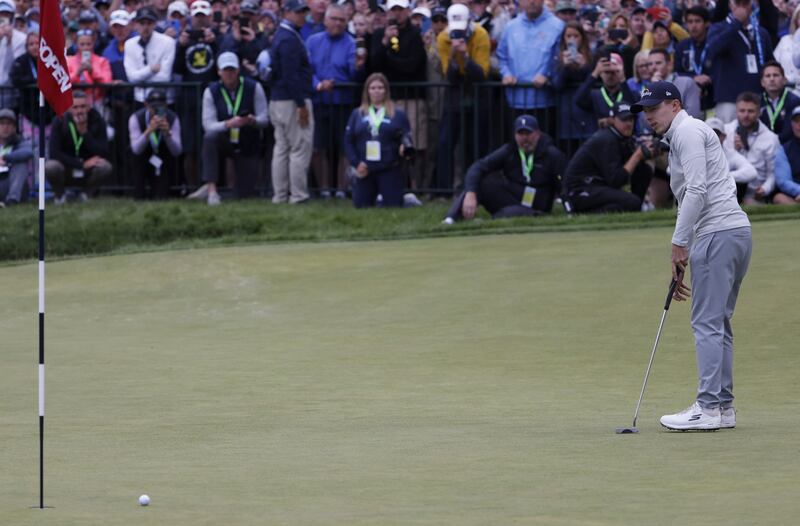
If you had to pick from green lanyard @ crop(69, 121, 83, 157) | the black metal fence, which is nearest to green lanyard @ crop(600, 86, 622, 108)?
the black metal fence

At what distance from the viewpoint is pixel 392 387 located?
1145 cm

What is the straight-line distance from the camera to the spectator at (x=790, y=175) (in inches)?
738

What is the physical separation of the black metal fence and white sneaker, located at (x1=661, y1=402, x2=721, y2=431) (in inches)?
456

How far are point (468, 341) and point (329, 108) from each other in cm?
890

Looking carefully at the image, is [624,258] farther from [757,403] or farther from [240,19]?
[240,19]

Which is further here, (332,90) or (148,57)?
(148,57)

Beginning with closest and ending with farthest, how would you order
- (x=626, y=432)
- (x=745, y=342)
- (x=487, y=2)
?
(x=626, y=432)
(x=745, y=342)
(x=487, y=2)

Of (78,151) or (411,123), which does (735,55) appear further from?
(78,151)

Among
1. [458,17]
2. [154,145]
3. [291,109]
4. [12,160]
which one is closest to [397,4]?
[458,17]

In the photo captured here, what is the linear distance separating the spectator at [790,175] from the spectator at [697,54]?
1336 mm

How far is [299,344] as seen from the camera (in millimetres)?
13641

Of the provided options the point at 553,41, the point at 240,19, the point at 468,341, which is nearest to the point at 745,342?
the point at 468,341

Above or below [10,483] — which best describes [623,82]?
above

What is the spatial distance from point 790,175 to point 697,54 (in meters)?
2.00
